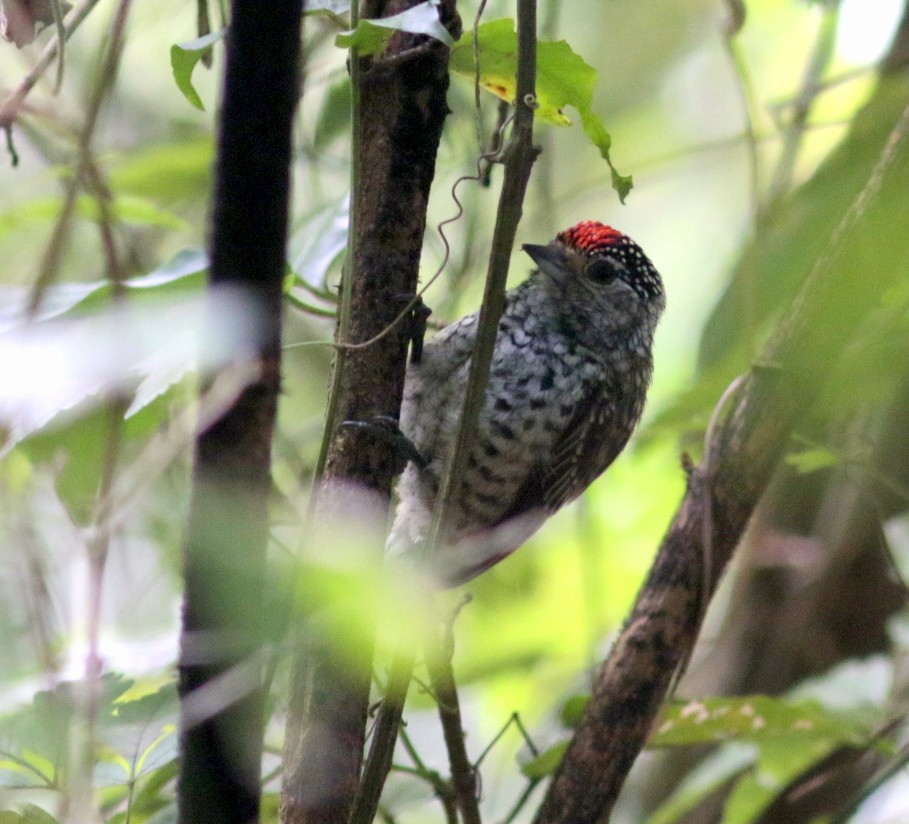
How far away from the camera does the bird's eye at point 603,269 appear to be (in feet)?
9.83

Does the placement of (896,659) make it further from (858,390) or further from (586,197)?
(586,197)

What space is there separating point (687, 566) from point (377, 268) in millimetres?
958

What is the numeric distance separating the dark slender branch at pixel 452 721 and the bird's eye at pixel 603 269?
126 centimetres

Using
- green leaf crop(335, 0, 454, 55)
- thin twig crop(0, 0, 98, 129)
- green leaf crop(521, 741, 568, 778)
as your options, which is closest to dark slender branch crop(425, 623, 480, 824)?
Result: green leaf crop(521, 741, 568, 778)

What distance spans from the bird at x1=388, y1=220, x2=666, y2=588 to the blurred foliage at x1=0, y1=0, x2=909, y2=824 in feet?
0.57

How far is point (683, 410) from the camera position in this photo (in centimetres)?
267

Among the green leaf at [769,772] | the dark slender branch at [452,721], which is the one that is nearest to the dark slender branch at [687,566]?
the dark slender branch at [452,721]

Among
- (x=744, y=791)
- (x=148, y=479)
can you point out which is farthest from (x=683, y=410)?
(x=148, y=479)

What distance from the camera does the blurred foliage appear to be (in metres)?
1.61

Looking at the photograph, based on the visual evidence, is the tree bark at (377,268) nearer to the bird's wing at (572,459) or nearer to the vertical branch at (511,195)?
the vertical branch at (511,195)

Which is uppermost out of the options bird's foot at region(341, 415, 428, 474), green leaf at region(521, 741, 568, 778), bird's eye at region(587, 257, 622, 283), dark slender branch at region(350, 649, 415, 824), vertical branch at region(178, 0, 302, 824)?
vertical branch at region(178, 0, 302, 824)

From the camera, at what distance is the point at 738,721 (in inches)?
87.7

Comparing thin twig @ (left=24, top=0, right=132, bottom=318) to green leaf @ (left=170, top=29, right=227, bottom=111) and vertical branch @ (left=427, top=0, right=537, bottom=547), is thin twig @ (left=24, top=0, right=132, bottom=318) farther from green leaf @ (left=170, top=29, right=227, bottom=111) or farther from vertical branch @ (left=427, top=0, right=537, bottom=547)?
vertical branch @ (left=427, top=0, right=537, bottom=547)

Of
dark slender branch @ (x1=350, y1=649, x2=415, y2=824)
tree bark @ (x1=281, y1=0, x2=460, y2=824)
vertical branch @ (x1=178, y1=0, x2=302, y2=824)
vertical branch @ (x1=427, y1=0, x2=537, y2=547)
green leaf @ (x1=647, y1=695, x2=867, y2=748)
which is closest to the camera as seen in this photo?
vertical branch @ (x1=178, y1=0, x2=302, y2=824)
